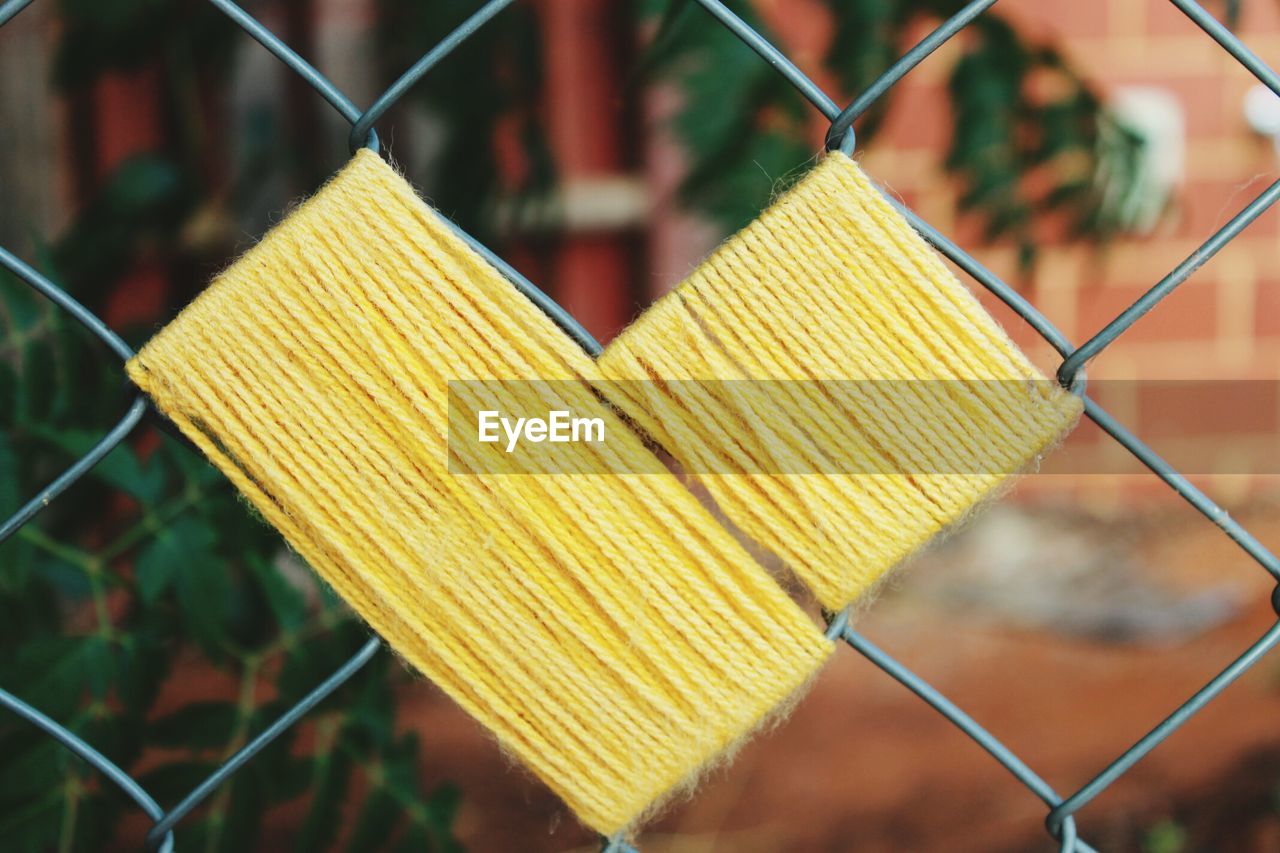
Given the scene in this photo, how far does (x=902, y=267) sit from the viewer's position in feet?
1.46

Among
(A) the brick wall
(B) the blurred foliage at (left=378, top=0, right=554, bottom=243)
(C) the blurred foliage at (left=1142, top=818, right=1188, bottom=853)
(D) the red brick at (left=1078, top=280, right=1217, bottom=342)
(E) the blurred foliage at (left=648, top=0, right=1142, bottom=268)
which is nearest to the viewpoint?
(E) the blurred foliage at (left=648, top=0, right=1142, bottom=268)

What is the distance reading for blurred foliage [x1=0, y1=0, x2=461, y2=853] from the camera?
0.64m

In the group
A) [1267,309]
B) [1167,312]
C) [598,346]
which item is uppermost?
[598,346]

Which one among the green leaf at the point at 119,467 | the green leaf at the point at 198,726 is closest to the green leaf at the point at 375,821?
the green leaf at the point at 198,726

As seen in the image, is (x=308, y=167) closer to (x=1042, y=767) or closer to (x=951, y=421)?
(x=951, y=421)

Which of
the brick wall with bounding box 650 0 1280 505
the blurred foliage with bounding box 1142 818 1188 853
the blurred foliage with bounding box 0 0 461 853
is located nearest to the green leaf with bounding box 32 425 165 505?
the blurred foliage with bounding box 0 0 461 853

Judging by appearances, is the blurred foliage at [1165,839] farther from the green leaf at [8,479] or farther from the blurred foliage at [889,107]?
the green leaf at [8,479]

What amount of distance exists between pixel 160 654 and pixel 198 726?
0.17 ft

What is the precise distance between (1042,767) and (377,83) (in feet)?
5.90

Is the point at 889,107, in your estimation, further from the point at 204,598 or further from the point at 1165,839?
the point at 1165,839

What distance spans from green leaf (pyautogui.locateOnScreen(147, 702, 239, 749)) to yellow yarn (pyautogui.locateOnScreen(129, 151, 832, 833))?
0.28m

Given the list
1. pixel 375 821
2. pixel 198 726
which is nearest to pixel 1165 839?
pixel 375 821

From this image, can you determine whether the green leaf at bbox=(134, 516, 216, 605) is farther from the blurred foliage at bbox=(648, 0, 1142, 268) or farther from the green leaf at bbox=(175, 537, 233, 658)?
the blurred foliage at bbox=(648, 0, 1142, 268)

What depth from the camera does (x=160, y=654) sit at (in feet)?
2.17
